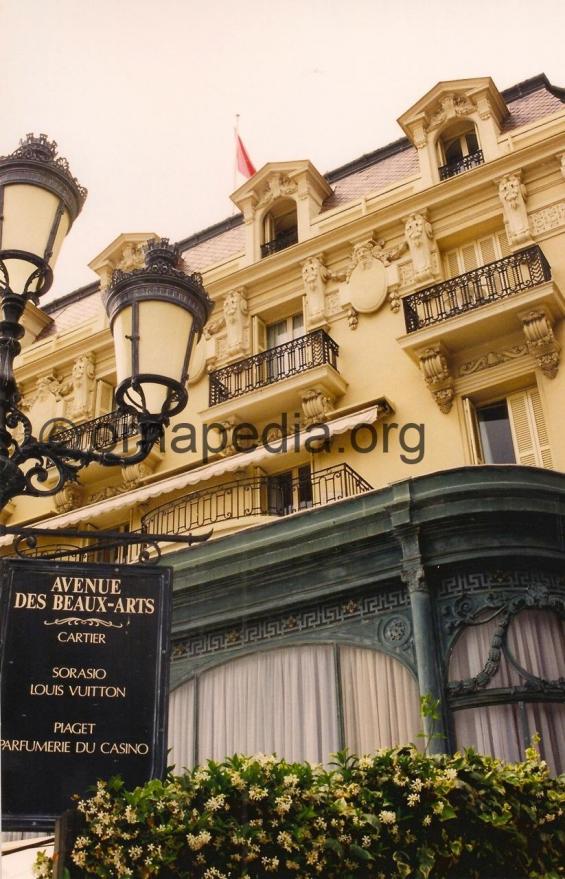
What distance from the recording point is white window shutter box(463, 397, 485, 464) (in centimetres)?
1405

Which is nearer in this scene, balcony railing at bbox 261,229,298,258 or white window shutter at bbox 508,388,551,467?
white window shutter at bbox 508,388,551,467

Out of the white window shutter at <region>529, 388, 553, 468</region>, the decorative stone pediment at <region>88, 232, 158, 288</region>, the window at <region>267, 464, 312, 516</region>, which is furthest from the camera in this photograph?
the decorative stone pediment at <region>88, 232, 158, 288</region>

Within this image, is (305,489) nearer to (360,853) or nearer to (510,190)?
(510,190)

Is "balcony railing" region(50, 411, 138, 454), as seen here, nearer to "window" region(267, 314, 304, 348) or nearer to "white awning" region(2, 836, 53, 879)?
"window" region(267, 314, 304, 348)

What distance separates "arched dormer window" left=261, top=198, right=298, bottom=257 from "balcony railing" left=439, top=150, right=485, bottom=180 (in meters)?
3.38

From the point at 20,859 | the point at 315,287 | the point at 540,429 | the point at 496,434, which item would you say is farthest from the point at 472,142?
the point at 20,859

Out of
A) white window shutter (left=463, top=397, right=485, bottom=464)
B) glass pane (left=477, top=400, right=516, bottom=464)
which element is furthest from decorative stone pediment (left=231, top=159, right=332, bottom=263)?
glass pane (left=477, top=400, right=516, bottom=464)

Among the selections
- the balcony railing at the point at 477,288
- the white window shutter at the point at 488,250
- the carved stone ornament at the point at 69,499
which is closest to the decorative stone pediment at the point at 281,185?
the white window shutter at the point at 488,250

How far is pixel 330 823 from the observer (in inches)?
172

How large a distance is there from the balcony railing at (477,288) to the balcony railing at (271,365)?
5.60 feet

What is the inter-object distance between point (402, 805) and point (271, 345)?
13936 mm

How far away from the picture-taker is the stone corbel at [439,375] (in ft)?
47.6

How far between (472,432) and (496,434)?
1.45ft

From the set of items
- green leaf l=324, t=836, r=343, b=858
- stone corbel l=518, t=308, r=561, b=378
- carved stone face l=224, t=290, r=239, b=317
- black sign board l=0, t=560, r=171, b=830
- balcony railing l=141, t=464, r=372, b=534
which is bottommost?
green leaf l=324, t=836, r=343, b=858
